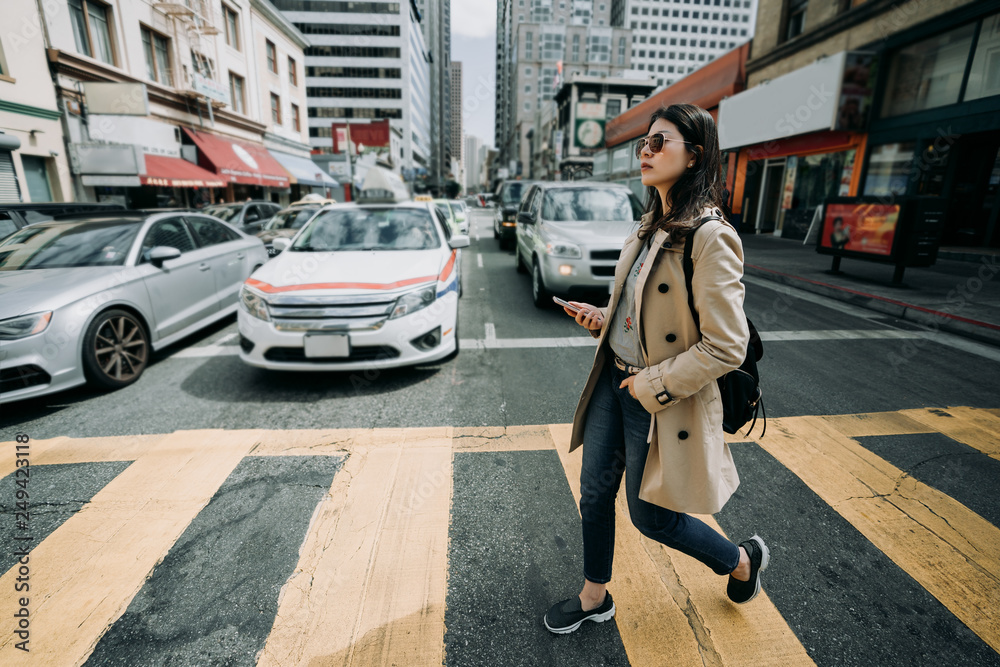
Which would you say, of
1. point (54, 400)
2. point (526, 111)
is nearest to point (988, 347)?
point (54, 400)

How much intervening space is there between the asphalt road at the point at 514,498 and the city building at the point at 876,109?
8.19 m

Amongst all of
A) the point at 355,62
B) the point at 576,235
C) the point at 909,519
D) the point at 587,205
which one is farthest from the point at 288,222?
the point at 355,62

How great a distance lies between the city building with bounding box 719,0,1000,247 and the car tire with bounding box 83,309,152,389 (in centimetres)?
1274

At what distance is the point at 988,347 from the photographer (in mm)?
5855

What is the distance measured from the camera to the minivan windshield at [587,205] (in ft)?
26.2

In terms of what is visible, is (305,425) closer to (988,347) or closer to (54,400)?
(54,400)

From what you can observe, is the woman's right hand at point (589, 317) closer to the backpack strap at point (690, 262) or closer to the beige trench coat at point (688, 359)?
the beige trench coat at point (688, 359)

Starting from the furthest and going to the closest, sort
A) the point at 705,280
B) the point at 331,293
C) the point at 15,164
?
the point at 15,164, the point at 331,293, the point at 705,280

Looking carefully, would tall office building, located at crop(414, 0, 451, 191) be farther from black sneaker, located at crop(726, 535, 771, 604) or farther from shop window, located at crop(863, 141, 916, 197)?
black sneaker, located at crop(726, 535, 771, 604)

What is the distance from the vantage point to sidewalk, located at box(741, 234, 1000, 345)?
6.56 metres

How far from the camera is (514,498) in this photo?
9.63 ft

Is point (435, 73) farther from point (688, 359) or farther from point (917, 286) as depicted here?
point (688, 359)

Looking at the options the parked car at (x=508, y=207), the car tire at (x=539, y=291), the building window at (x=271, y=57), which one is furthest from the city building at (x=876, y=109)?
the building window at (x=271, y=57)

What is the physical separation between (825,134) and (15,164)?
22.9 metres
